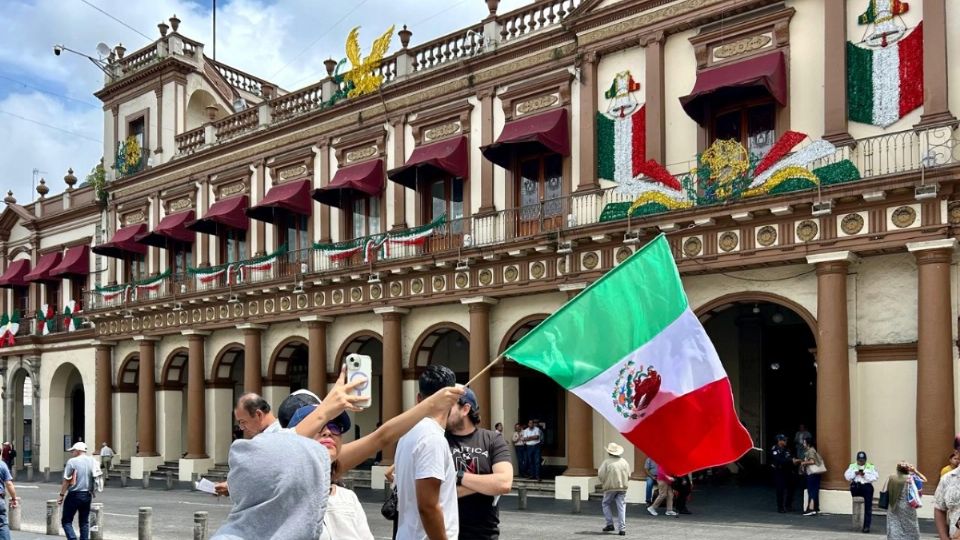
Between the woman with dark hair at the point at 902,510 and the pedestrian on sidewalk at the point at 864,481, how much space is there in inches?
167

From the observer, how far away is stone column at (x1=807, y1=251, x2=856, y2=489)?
57.8ft

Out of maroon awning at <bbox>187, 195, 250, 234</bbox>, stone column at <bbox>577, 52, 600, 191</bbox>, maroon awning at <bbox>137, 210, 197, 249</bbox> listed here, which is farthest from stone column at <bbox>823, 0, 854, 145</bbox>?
maroon awning at <bbox>137, 210, 197, 249</bbox>

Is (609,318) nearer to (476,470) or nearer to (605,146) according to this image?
(476,470)

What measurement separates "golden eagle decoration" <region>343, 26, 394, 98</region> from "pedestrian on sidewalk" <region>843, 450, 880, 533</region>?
51.9 ft

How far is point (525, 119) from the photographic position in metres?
23.2

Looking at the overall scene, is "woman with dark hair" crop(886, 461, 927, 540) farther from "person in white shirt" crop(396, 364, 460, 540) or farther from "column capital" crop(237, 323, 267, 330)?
"column capital" crop(237, 323, 267, 330)

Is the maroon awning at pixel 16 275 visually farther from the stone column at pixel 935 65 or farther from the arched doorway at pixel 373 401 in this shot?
the stone column at pixel 935 65

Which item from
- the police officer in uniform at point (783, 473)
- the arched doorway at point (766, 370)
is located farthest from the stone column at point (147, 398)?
the police officer in uniform at point (783, 473)

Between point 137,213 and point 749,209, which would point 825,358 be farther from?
point 137,213

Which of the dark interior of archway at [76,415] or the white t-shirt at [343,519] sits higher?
the white t-shirt at [343,519]

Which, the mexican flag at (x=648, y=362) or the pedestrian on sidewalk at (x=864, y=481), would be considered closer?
the mexican flag at (x=648, y=362)

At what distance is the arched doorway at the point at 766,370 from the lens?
77.6 feet

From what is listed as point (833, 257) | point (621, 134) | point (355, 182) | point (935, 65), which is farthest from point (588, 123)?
point (935, 65)

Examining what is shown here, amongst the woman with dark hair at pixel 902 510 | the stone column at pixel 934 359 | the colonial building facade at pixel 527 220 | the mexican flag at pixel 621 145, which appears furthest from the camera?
the mexican flag at pixel 621 145
